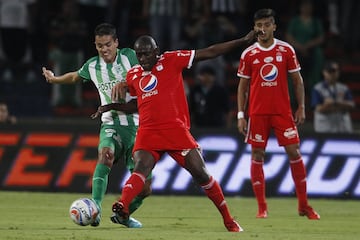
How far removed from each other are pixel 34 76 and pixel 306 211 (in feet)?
31.8

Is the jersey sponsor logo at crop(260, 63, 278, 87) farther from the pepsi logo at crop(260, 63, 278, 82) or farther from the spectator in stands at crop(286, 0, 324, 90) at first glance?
the spectator in stands at crop(286, 0, 324, 90)

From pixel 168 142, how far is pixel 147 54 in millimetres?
899

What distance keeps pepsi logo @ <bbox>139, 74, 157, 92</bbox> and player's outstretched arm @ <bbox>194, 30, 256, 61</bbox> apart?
18.6 inches

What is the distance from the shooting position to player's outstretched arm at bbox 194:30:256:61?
1091 centimetres

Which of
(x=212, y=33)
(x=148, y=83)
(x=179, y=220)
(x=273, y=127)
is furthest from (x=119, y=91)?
(x=212, y=33)

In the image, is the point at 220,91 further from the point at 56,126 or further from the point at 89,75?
the point at 89,75

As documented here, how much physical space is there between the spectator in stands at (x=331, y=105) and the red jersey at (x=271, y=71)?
4512 mm

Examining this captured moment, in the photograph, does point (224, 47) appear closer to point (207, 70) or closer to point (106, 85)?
point (106, 85)

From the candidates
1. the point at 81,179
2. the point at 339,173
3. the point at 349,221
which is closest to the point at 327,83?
the point at 339,173

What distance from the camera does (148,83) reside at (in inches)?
446

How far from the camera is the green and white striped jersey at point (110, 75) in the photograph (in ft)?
40.5

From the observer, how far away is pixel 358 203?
664 inches

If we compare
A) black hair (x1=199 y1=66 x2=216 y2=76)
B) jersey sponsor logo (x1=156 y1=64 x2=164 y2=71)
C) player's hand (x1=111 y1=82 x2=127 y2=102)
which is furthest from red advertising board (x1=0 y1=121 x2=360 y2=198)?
jersey sponsor logo (x1=156 y1=64 x2=164 y2=71)

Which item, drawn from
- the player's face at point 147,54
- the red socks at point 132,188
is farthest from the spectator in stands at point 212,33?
the red socks at point 132,188
